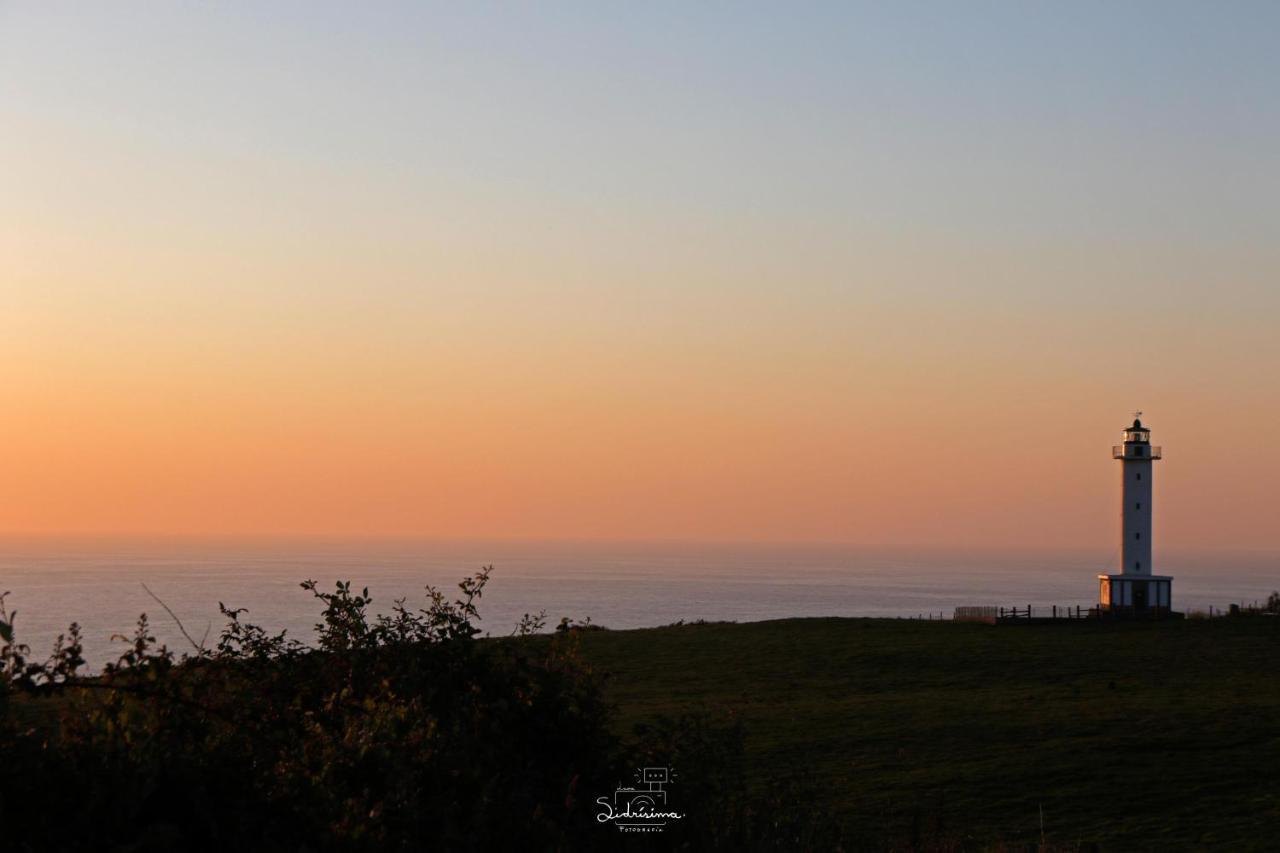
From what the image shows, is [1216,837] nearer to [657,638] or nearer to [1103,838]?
[1103,838]

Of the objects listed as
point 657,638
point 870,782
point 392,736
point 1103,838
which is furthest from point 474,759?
point 657,638

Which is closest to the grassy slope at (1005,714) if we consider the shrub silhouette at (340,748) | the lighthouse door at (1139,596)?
the shrub silhouette at (340,748)

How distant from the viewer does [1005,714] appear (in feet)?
131

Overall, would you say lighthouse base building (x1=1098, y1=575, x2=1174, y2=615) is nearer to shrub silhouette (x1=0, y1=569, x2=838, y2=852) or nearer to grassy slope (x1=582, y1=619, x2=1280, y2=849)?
grassy slope (x1=582, y1=619, x2=1280, y2=849)

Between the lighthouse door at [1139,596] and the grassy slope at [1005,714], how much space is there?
674 cm

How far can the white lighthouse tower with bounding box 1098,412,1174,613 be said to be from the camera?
3044 inches

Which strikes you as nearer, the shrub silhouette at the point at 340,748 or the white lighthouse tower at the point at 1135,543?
the shrub silhouette at the point at 340,748

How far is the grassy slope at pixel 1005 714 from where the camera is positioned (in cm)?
2703

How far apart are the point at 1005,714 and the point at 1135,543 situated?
151 ft

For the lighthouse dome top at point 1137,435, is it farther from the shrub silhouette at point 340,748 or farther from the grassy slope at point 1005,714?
the shrub silhouette at point 340,748

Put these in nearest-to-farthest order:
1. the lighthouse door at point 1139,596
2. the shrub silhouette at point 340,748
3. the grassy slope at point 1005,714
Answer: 1. the shrub silhouette at point 340,748
2. the grassy slope at point 1005,714
3. the lighthouse door at point 1139,596

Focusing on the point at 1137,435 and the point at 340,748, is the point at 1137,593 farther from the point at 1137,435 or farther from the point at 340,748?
the point at 340,748

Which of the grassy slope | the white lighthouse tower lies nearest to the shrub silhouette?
the grassy slope

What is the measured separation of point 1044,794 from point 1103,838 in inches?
154
